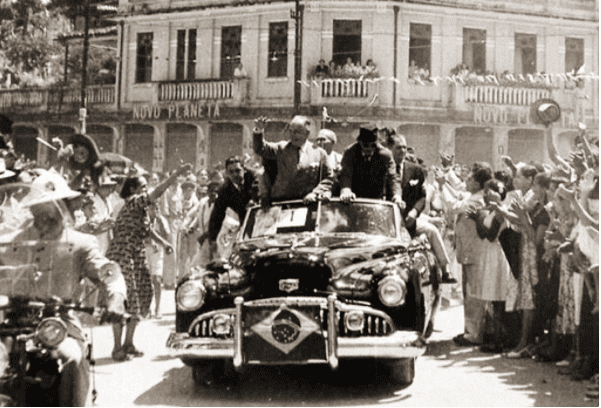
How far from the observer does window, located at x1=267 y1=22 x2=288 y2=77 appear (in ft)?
31.0

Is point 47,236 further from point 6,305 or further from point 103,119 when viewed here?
point 103,119

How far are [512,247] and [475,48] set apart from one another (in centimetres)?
330

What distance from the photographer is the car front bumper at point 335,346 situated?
18.1 ft

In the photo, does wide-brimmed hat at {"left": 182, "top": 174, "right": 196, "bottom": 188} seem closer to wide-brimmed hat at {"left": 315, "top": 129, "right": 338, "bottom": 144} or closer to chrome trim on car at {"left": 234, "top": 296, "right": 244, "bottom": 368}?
wide-brimmed hat at {"left": 315, "top": 129, "right": 338, "bottom": 144}

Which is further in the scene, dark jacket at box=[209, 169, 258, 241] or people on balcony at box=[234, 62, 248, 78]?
people on balcony at box=[234, 62, 248, 78]

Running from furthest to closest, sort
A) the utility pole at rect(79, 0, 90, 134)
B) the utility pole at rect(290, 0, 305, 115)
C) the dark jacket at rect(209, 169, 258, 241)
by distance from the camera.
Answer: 1. the utility pole at rect(79, 0, 90, 134)
2. the utility pole at rect(290, 0, 305, 115)
3. the dark jacket at rect(209, 169, 258, 241)

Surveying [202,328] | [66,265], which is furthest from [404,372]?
[66,265]

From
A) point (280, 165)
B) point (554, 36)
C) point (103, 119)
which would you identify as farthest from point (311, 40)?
point (103, 119)

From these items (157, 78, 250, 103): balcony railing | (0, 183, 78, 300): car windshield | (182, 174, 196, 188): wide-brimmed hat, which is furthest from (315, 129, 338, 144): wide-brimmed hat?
(182, 174, 196, 188): wide-brimmed hat

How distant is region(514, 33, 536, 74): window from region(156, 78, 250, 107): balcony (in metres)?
3.33

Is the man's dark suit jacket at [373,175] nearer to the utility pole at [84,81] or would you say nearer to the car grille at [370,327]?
the car grille at [370,327]

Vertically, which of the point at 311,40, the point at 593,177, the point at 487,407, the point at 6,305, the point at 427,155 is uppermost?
the point at 311,40

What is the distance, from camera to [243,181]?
8.27m

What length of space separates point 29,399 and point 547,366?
4696mm
